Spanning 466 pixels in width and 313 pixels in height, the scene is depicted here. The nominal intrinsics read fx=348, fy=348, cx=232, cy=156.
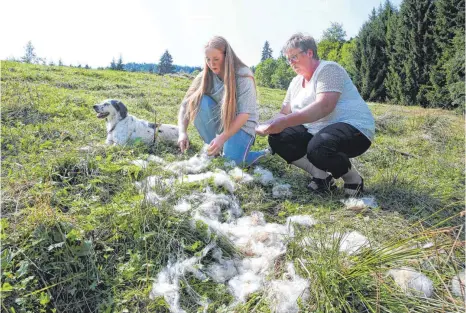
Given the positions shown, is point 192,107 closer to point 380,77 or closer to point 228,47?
point 228,47

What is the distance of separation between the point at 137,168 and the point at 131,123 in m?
1.30

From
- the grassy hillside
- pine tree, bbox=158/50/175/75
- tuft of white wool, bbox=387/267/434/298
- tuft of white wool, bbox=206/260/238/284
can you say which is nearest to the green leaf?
the grassy hillside

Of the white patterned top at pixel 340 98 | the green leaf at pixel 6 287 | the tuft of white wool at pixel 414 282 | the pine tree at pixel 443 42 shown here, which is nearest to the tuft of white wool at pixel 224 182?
the white patterned top at pixel 340 98

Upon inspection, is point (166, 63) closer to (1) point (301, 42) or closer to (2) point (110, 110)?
(2) point (110, 110)

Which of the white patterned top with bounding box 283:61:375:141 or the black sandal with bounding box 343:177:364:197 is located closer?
the white patterned top with bounding box 283:61:375:141

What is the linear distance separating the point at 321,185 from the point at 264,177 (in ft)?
1.76

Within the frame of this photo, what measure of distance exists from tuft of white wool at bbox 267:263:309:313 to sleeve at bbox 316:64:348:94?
65.1 inches

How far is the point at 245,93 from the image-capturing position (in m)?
3.41

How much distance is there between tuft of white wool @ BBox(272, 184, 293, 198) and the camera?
308 centimetres

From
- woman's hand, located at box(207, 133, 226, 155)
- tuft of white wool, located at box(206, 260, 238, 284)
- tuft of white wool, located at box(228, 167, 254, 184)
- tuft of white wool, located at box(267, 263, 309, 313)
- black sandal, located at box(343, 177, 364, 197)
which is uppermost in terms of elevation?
woman's hand, located at box(207, 133, 226, 155)

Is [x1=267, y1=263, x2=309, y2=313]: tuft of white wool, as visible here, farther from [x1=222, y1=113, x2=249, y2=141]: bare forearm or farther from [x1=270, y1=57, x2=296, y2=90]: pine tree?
[x1=270, y1=57, x2=296, y2=90]: pine tree

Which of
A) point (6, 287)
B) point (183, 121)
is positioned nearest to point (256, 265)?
point (6, 287)

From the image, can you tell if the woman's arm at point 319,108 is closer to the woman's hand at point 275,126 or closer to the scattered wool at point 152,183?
the woman's hand at point 275,126

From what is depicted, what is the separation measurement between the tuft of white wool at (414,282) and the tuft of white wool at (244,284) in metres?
0.69
